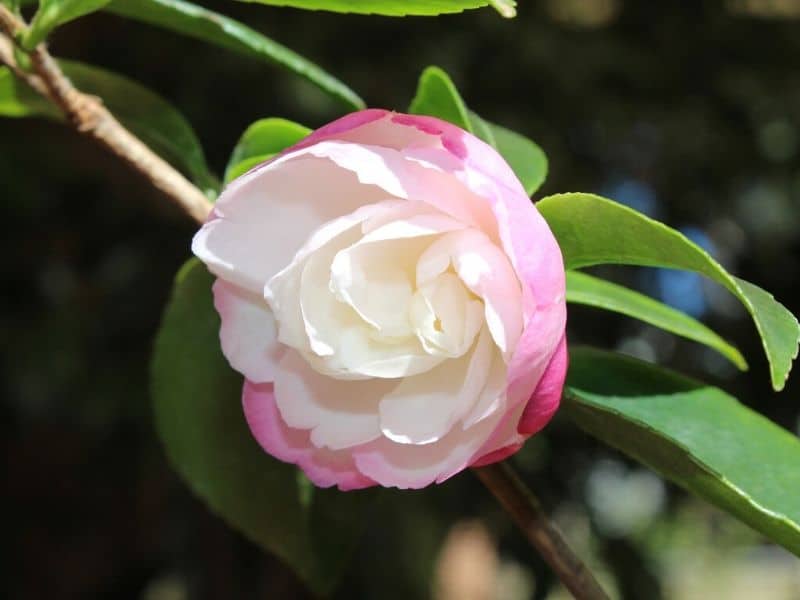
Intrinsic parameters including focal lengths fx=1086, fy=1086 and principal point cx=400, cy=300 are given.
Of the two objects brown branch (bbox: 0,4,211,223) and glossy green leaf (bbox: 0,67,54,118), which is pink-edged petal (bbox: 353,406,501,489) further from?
glossy green leaf (bbox: 0,67,54,118)

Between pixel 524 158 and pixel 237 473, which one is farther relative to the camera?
pixel 237 473

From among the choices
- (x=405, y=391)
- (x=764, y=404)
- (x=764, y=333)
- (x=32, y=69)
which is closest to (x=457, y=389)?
A: (x=405, y=391)

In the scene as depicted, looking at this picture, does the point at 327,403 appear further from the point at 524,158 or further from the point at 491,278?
the point at 524,158

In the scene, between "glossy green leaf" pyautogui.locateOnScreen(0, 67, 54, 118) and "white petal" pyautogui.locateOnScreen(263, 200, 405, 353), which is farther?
"glossy green leaf" pyautogui.locateOnScreen(0, 67, 54, 118)

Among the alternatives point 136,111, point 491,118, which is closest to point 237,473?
point 136,111

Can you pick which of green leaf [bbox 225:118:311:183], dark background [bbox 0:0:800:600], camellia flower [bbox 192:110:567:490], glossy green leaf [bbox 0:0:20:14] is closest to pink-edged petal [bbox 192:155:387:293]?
camellia flower [bbox 192:110:567:490]

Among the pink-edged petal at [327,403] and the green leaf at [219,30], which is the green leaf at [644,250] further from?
the green leaf at [219,30]

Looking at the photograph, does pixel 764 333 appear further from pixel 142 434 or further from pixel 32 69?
pixel 142 434

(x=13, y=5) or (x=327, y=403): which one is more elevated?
(x=13, y=5)
